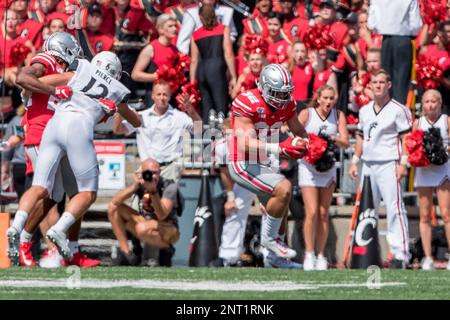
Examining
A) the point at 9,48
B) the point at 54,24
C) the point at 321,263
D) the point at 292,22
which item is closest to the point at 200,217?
the point at 321,263

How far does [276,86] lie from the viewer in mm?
10547

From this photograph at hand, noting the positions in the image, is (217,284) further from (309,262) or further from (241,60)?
(241,60)

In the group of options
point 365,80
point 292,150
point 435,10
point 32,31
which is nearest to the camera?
point 292,150

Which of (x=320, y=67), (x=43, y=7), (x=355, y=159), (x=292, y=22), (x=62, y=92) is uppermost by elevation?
(x=43, y=7)

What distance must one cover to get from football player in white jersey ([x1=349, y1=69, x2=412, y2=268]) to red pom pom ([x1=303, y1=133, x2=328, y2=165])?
0.49m

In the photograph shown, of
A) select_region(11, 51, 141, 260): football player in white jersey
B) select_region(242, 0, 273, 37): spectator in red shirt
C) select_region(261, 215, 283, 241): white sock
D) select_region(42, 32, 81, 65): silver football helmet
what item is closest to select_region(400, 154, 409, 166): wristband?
select_region(261, 215, 283, 241): white sock

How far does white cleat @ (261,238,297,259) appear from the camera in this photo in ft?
35.4

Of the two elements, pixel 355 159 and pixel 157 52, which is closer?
pixel 355 159

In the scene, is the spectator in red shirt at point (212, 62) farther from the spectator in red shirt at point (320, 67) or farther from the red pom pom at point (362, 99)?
the red pom pom at point (362, 99)

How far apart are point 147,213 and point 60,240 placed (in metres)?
1.85

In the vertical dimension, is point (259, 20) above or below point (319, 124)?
above

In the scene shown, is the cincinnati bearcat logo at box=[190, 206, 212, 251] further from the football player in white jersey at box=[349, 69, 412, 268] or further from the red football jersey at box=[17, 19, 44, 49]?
the red football jersey at box=[17, 19, 44, 49]

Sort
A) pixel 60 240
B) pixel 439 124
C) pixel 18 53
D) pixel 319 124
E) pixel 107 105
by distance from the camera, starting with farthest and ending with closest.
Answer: pixel 18 53 → pixel 319 124 → pixel 439 124 → pixel 107 105 → pixel 60 240

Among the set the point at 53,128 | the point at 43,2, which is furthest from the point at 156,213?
the point at 43,2
